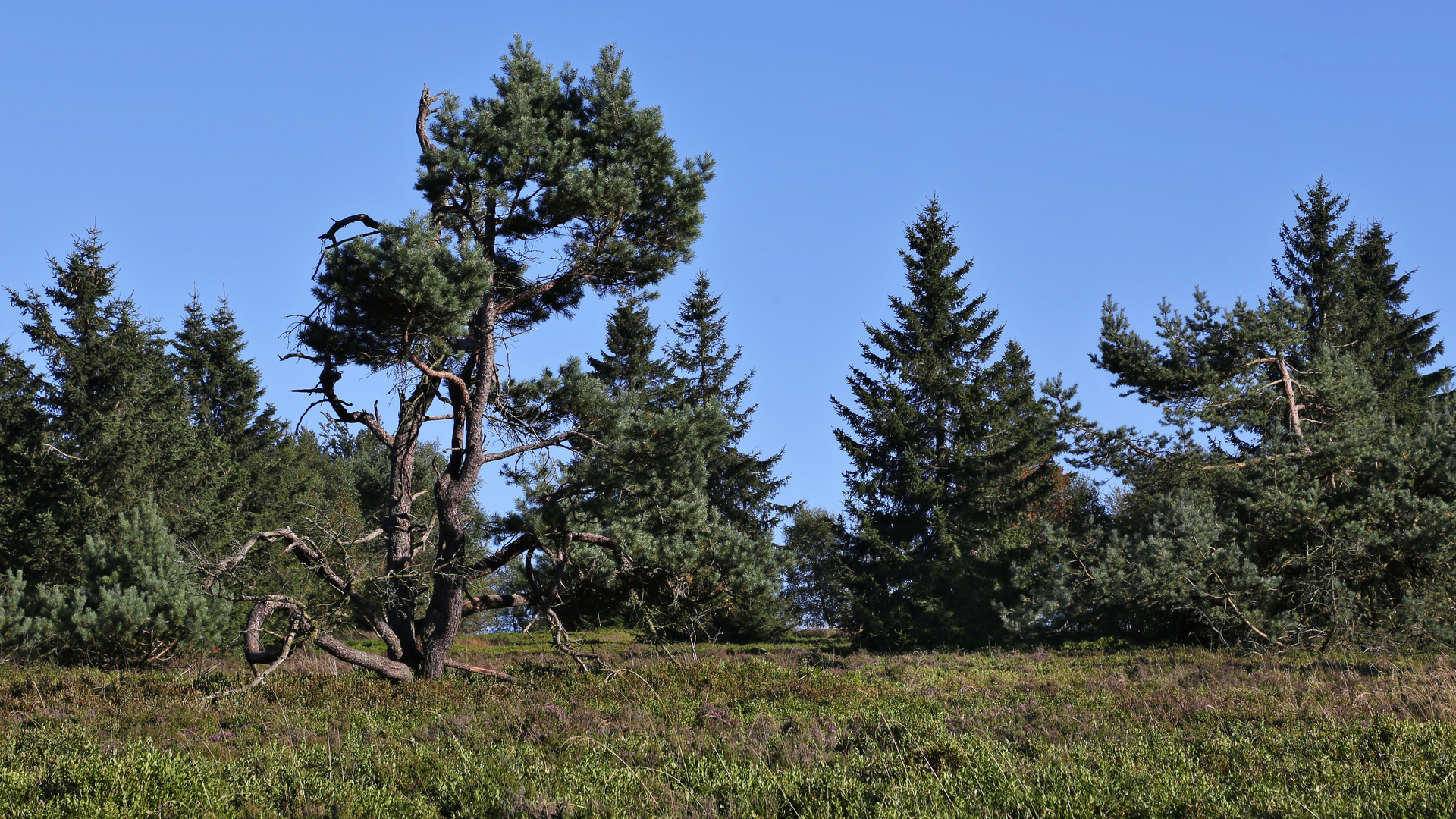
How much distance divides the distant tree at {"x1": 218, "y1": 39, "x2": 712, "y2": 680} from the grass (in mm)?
1803

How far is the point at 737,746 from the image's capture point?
775cm

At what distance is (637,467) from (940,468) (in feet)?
61.1

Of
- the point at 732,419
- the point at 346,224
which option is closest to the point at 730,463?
the point at 732,419

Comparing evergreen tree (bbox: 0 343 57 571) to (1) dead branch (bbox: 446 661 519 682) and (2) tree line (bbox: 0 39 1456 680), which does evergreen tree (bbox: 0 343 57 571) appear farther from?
(1) dead branch (bbox: 446 661 519 682)

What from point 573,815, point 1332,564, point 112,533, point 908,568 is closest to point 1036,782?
point 573,815

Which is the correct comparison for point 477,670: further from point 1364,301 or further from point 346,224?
point 1364,301

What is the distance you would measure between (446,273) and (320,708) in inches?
242

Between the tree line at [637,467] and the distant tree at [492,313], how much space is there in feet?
0.21

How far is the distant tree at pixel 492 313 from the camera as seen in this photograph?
1396 cm

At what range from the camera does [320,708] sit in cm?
1084

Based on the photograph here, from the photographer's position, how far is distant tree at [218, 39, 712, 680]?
14.0 metres

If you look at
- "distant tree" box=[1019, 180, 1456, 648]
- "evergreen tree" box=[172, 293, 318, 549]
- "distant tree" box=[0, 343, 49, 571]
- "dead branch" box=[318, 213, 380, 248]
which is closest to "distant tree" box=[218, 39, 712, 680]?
"dead branch" box=[318, 213, 380, 248]

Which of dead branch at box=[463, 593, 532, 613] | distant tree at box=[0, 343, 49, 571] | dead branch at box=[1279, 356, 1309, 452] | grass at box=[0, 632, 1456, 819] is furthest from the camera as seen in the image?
distant tree at box=[0, 343, 49, 571]

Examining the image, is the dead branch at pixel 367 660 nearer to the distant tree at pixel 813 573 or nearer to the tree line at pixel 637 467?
the tree line at pixel 637 467
